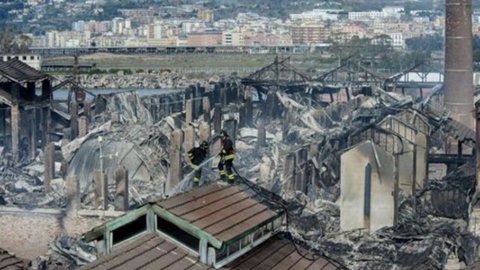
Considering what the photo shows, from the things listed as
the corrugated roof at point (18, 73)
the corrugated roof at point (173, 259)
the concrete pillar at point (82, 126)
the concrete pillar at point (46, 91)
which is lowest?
the concrete pillar at point (82, 126)

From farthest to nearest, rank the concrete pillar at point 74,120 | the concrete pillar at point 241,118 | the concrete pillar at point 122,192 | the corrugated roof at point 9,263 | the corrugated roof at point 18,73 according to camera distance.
Result: the concrete pillar at point 241,118, the concrete pillar at point 74,120, the corrugated roof at point 18,73, the concrete pillar at point 122,192, the corrugated roof at point 9,263

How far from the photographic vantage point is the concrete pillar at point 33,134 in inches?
934

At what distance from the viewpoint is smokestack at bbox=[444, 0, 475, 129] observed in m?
27.5

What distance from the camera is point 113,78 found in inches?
2707

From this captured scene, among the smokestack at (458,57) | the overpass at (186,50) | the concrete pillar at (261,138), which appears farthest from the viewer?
the overpass at (186,50)

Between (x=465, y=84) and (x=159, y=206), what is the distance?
2284cm

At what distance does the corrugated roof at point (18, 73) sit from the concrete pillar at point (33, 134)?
1.00 meters

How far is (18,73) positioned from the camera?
2389cm

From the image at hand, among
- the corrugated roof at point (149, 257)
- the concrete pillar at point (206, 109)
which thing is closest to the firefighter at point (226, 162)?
the corrugated roof at point (149, 257)

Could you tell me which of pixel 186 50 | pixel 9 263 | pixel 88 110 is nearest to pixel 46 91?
pixel 88 110

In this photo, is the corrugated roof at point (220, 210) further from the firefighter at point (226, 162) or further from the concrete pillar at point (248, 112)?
the concrete pillar at point (248, 112)

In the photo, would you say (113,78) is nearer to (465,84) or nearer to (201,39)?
(201,39)

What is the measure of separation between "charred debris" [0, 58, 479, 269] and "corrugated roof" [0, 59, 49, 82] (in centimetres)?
6

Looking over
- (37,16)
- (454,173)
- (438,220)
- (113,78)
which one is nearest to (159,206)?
(438,220)
